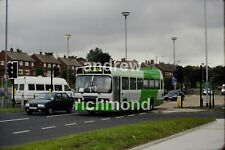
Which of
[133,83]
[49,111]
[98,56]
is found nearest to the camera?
[49,111]

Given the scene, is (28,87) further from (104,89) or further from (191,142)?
(191,142)

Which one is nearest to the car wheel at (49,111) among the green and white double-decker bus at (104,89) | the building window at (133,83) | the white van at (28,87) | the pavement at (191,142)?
the green and white double-decker bus at (104,89)

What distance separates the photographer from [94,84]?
2642cm

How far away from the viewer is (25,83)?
3988 centimetres

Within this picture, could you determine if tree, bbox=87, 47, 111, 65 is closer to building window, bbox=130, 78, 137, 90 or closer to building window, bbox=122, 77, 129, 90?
building window, bbox=122, 77, 129, 90

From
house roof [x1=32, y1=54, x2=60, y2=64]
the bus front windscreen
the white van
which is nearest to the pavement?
the bus front windscreen

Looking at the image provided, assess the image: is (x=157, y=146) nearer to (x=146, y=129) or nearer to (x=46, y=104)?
(x=146, y=129)

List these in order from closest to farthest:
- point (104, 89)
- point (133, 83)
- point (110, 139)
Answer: point (110, 139) → point (104, 89) → point (133, 83)

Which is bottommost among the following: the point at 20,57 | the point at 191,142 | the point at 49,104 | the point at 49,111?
the point at 191,142

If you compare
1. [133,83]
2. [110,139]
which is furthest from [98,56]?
[110,139]

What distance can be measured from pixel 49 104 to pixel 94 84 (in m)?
3.01

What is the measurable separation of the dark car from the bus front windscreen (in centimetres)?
217

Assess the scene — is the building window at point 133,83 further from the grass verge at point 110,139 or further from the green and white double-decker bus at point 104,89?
the grass verge at point 110,139

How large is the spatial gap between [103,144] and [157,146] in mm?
1466
